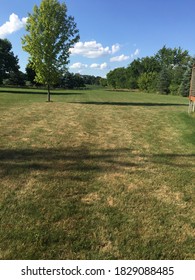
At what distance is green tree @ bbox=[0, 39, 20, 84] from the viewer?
44.8 metres

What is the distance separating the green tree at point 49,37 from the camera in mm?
19859

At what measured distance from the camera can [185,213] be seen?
3766mm

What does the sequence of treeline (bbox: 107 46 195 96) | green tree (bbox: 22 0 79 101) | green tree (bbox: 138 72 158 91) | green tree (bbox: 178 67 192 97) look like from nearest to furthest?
green tree (bbox: 22 0 79 101)
green tree (bbox: 178 67 192 97)
treeline (bbox: 107 46 195 96)
green tree (bbox: 138 72 158 91)

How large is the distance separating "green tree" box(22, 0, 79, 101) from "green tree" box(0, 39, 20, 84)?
86.4ft

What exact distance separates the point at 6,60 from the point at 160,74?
131 feet

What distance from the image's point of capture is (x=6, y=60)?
150ft

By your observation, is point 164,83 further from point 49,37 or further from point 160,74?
point 49,37

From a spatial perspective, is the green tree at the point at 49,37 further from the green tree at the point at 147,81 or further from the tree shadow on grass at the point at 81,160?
the green tree at the point at 147,81

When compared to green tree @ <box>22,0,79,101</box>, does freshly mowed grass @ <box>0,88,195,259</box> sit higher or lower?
lower

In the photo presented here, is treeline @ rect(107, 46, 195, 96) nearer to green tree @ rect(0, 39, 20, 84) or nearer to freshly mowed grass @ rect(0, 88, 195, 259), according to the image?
green tree @ rect(0, 39, 20, 84)

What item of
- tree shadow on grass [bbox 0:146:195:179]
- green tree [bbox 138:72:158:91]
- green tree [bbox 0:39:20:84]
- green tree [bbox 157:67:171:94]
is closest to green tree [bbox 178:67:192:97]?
green tree [bbox 157:67:171:94]
